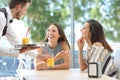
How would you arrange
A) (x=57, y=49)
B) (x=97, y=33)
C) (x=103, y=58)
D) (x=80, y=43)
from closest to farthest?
(x=103, y=58) < (x=97, y=33) < (x=80, y=43) < (x=57, y=49)

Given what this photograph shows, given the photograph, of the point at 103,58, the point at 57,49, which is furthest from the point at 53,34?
the point at 103,58

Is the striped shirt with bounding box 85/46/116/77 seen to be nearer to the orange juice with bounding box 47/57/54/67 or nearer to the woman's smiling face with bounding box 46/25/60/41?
the orange juice with bounding box 47/57/54/67

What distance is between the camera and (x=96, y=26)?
103 inches

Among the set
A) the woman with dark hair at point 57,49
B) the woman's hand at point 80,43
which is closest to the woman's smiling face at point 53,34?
the woman with dark hair at point 57,49

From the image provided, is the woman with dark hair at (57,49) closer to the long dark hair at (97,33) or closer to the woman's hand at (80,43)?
the woman's hand at (80,43)

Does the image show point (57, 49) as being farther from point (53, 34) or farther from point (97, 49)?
point (97, 49)

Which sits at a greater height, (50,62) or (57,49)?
(57,49)

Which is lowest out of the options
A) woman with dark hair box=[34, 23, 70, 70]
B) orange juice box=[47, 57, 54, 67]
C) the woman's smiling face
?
orange juice box=[47, 57, 54, 67]

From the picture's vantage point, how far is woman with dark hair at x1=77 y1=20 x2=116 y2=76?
97.1 inches

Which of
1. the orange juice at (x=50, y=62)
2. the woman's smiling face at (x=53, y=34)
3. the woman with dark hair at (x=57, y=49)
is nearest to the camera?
the orange juice at (x=50, y=62)

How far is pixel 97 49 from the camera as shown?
8.11 ft

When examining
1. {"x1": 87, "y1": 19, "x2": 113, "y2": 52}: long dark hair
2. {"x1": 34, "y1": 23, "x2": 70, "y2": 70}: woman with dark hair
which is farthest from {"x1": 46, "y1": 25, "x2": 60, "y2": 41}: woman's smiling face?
{"x1": 87, "y1": 19, "x2": 113, "y2": 52}: long dark hair

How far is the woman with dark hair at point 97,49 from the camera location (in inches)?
97.1

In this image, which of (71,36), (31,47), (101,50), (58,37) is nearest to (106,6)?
(71,36)
